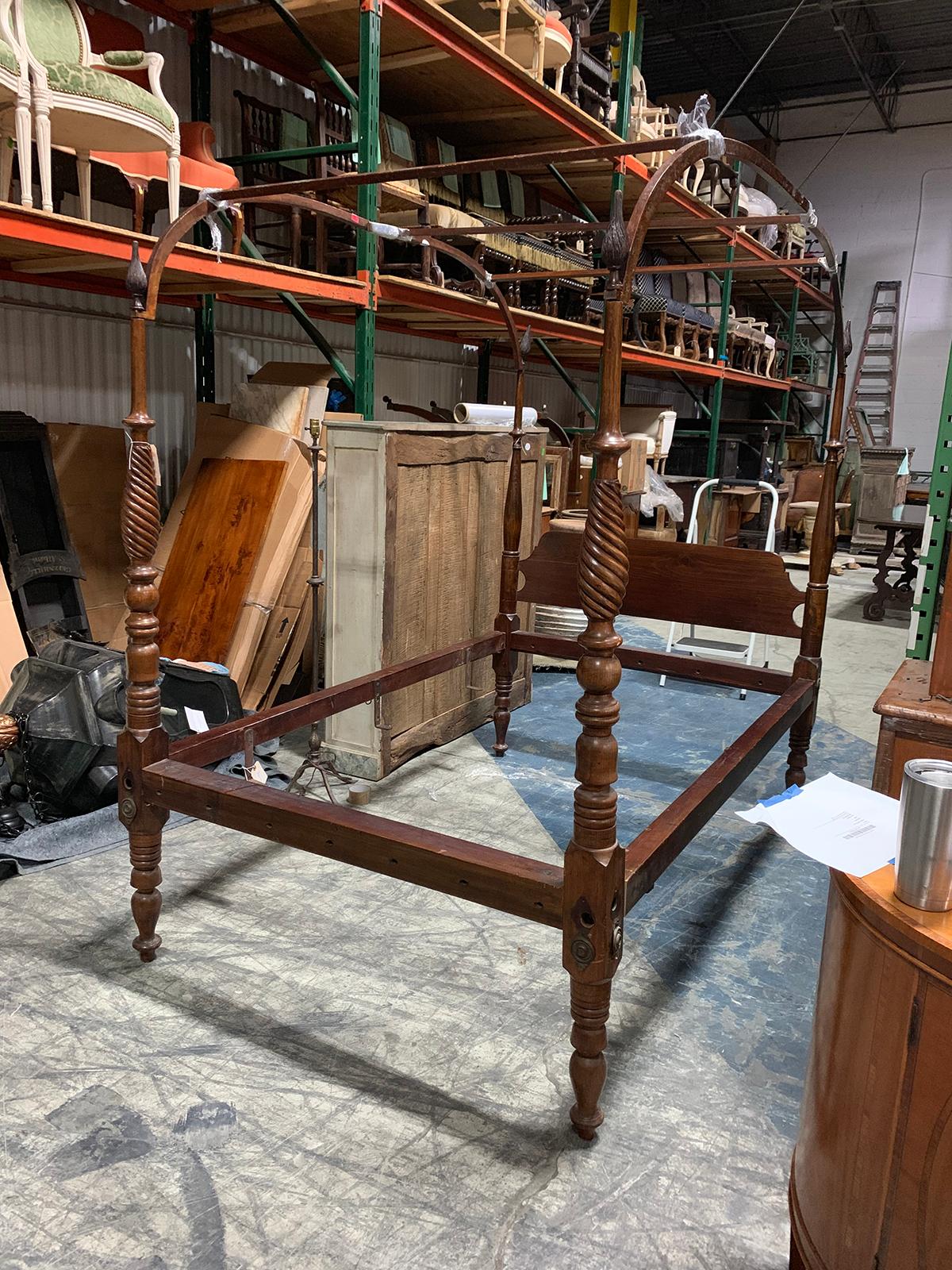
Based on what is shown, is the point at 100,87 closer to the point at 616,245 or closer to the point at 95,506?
the point at 95,506

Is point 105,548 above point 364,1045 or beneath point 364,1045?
above

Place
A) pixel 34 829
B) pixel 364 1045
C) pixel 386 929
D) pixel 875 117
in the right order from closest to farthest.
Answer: pixel 364 1045, pixel 386 929, pixel 34 829, pixel 875 117

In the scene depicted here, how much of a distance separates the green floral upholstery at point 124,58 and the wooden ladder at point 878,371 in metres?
Answer: 11.8

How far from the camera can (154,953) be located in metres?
2.54

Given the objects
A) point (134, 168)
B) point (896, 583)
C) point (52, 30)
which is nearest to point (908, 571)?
point (896, 583)

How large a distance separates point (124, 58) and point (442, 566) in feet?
8.11

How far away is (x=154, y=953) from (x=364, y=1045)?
687 millimetres

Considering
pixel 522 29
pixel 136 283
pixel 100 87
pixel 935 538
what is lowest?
pixel 935 538

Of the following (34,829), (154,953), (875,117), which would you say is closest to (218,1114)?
(154,953)

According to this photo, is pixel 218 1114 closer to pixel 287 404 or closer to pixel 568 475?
pixel 287 404

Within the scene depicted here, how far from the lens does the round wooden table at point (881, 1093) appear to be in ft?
4.00

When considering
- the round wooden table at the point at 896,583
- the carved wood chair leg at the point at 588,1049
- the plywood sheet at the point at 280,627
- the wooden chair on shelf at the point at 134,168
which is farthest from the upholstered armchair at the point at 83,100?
the round wooden table at the point at 896,583

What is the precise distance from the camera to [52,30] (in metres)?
3.74

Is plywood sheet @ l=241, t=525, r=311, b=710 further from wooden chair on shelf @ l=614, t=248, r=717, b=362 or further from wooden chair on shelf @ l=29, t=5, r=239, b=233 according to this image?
wooden chair on shelf @ l=614, t=248, r=717, b=362
